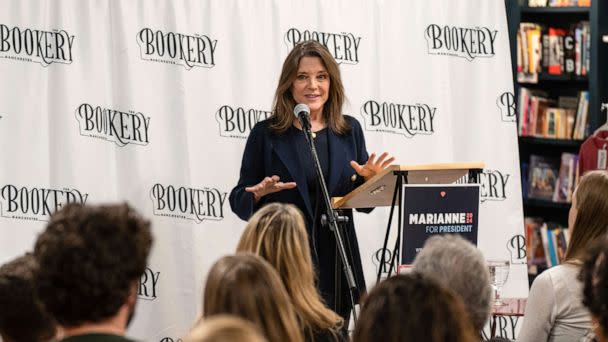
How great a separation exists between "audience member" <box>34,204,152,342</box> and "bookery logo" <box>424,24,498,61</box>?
178 inches

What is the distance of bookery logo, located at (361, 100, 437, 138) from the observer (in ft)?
20.2

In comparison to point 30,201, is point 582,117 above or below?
above

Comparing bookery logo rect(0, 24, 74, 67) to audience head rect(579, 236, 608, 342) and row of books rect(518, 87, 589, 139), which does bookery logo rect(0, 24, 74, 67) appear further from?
audience head rect(579, 236, 608, 342)

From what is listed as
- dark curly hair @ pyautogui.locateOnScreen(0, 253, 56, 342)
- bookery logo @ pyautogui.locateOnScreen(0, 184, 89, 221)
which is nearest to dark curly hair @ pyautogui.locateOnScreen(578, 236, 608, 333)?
dark curly hair @ pyautogui.locateOnScreen(0, 253, 56, 342)

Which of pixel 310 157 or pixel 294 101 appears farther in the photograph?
pixel 294 101

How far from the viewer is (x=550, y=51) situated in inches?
278

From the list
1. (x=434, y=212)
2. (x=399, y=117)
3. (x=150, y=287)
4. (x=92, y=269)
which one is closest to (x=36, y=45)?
(x=150, y=287)

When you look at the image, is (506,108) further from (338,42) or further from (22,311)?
(22,311)

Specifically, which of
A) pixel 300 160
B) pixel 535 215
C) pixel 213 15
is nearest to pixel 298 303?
pixel 300 160

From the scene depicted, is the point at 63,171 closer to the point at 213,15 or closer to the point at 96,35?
the point at 96,35

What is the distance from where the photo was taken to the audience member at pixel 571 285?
139 inches

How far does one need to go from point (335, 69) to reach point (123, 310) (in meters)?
3.05

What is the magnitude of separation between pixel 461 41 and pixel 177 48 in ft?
6.01

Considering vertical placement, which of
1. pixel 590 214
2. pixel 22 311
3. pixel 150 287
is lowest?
pixel 150 287
